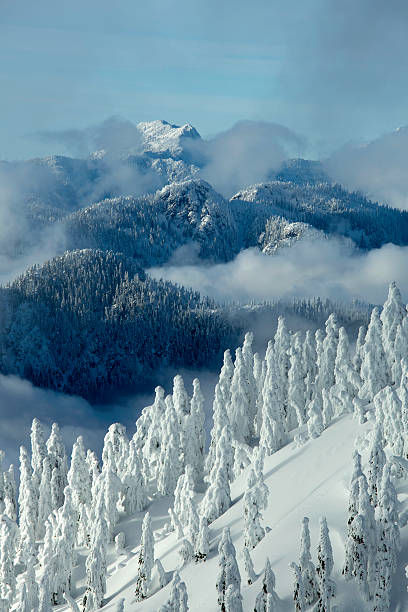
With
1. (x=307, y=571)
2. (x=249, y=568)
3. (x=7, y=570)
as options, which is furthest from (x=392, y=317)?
(x=7, y=570)

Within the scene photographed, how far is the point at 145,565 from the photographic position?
72625 mm

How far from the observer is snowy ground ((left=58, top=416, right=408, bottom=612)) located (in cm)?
5600

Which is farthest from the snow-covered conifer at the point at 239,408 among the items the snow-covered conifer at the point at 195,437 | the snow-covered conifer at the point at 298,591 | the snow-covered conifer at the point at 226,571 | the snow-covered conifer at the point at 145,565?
the snow-covered conifer at the point at 298,591

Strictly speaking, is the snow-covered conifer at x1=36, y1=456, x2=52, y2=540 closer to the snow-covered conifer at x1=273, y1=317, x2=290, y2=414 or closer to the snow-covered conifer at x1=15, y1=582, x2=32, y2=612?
the snow-covered conifer at x1=15, y1=582, x2=32, y2=612

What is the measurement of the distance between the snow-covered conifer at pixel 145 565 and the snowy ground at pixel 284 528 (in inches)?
47.3

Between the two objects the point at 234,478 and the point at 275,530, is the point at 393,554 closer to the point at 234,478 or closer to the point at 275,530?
the point at 275,530

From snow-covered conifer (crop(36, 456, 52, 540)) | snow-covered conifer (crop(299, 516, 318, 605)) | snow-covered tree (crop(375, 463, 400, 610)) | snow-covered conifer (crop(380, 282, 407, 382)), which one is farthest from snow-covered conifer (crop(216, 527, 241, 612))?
snow-covered conifer (crop(36, 456, 52, 540))

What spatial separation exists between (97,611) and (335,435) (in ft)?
112

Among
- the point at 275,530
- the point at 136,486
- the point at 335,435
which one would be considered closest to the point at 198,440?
the point at 136,486

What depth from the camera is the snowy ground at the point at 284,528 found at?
56000 millimetres

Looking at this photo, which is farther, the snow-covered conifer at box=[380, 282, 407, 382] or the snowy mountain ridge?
the snow-covered conifer at box=[380, 282, 407, 382]

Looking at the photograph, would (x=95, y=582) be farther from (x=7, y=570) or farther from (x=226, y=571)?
(x=226, y=571)

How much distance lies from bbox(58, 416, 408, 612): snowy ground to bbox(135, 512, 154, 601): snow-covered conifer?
120cm

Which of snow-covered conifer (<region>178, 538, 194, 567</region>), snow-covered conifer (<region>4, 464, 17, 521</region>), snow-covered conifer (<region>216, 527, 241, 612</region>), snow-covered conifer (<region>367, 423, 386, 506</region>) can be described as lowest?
snow-covered conifer (<region>4, 464, 17, 521</region>)
